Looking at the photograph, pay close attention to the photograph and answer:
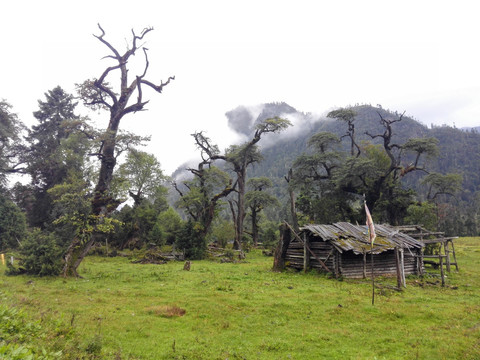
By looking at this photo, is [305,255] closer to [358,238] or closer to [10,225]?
[358,238]

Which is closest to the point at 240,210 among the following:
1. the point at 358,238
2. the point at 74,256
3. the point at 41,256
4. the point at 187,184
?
the point at 187,184

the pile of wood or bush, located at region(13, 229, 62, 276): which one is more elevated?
bush, located at region(13, 229, 62, 276)

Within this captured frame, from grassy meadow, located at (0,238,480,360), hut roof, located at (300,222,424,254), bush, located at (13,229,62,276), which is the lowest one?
grassy meadow, located at (0,238,480,360)

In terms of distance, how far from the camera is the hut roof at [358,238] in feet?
61.5

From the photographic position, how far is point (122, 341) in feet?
26.6

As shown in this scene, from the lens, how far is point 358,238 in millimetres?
20047

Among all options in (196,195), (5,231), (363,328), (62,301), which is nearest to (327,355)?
(363,328)

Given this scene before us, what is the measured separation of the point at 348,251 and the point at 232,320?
12.3 meters

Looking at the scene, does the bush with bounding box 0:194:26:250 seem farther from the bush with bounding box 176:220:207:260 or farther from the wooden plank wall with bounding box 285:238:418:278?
the wooden plank wall with bounding box 285:238:418:278

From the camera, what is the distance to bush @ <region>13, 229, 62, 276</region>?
57.8ft

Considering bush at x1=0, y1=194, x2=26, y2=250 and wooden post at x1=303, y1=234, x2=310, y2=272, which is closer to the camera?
wooden post at x1=303, y1=234, x2=310, y2=272

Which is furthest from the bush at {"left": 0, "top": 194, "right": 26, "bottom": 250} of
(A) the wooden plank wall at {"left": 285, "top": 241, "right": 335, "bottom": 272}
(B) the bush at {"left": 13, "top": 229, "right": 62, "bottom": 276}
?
(A) the wooden plank wall at {"left": 285, "top": 241, "right": 335, "bottom": 272}

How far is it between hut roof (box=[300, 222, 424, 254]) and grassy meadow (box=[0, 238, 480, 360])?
253 cm

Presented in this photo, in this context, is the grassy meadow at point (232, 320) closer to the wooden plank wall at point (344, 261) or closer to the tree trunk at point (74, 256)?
the tree trunk at point (74, 256)
